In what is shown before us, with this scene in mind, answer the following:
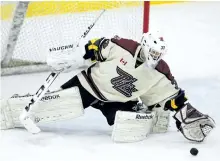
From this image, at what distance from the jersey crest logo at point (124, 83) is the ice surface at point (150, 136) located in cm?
21

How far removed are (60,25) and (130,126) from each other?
1.04 m

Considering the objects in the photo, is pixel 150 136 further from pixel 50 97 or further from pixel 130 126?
pixel 50 97

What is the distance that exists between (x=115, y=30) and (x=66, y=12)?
0.30 m

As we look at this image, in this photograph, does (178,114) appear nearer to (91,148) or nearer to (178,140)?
(178,140)

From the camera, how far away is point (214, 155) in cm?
196

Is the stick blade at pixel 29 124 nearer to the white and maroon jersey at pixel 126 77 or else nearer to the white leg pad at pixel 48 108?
the white leg pad at pixel 48 108

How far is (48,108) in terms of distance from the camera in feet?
7.29

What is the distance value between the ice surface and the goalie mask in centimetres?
34

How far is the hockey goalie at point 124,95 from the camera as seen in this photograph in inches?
83.0

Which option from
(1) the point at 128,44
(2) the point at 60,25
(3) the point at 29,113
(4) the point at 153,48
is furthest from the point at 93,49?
(2) the point at 60,25

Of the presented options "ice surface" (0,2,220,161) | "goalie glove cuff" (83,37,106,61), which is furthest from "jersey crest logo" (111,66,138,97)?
"ice surface" (0,2,220,161)

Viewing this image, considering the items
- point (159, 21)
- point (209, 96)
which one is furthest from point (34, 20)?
point (159, 21)

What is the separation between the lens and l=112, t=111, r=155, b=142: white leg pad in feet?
6.86

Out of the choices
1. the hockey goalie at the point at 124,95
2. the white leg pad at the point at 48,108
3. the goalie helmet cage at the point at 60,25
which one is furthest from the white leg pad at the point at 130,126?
the goalie helmet cage at the point at 60,25
